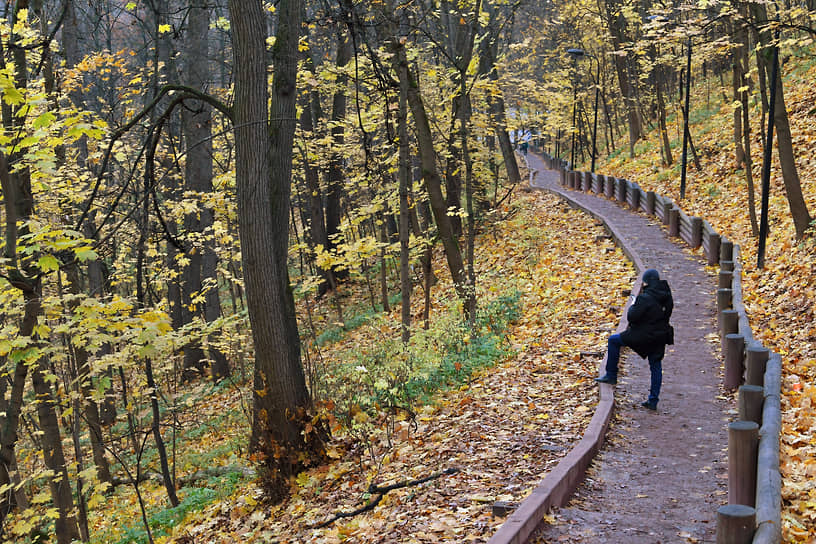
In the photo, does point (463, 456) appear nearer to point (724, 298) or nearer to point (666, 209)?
point (724, 298)

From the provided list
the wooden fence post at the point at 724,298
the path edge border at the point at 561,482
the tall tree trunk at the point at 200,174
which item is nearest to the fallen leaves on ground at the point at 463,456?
the path edge border at the point at 561,482

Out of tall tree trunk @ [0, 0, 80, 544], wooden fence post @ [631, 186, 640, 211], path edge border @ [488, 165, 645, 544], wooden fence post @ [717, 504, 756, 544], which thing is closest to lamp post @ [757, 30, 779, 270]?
path edge border @ [488, 165, 645, 544]

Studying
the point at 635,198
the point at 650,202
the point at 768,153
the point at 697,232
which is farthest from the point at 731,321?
the point at 635,198

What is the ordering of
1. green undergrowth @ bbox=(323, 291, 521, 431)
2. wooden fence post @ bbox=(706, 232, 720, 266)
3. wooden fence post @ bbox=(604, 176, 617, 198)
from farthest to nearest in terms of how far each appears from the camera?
1. wooden fence post @ bbox=(604, 176, 617, 198)
2. wooden fence post @ bbox=(706, 232, 720, 266)
3. green undergrowth @ bbox=(323, 291, 521, 431)

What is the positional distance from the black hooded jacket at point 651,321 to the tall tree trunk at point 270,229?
4.38m

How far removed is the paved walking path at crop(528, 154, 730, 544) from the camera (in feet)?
17.6

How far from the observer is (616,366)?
27.6ft

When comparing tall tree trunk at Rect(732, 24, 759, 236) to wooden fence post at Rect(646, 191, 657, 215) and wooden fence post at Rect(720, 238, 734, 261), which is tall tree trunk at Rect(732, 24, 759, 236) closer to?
wooden fence post at Rect(720, 238, 734, 261)

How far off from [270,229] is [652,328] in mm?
5069

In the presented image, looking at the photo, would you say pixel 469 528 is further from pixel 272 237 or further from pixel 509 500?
pixel 272 237

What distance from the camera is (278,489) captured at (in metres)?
7.84

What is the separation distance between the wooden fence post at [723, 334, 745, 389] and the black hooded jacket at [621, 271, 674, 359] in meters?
0.76

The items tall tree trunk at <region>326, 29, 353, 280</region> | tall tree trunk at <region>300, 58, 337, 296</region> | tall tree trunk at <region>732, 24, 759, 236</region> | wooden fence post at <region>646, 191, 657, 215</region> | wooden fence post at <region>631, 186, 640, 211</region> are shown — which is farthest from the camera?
wooden fence post at <region>631, 186, 640, 211</region>

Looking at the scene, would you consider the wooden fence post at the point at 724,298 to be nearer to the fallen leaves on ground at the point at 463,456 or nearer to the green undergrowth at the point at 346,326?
the fallen leaves on ground at the point at 463,456
